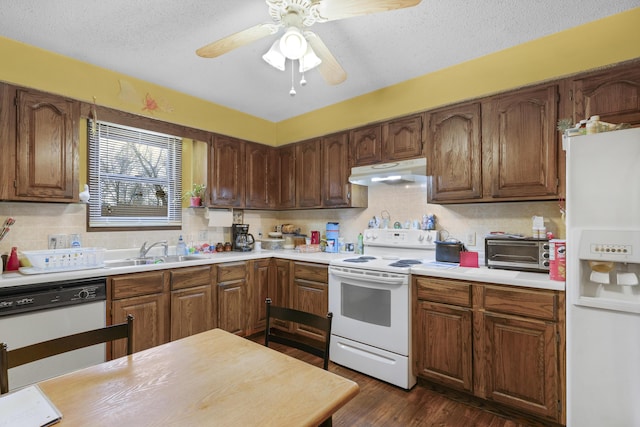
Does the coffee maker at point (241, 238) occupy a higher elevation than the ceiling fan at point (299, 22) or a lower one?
lower

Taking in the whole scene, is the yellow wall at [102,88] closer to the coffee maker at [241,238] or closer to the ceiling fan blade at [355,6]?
the coffee maker at [241,238]

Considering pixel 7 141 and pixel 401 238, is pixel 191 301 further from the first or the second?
pixel 401 238

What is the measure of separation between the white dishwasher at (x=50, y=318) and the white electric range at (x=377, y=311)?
1.83 m

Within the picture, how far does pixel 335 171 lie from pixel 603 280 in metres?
2.38

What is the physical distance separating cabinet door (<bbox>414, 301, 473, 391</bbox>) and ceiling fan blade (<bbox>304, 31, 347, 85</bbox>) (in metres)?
1.75

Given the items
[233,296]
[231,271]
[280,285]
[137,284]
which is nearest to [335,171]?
[280,285]

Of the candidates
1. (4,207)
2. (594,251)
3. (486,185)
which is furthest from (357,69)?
(4,207)

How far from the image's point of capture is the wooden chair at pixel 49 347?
3.44 ft

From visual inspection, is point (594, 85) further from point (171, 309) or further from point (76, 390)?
point (171, 309)

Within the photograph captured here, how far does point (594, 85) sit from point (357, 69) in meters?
1.65

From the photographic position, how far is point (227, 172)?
3.60 metres

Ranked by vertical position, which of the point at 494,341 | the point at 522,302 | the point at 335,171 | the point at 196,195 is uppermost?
the point at 335,171

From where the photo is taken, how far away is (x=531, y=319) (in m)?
1.98

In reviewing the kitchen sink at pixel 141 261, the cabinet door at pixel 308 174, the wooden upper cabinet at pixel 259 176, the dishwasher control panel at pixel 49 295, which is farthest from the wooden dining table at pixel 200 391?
Answer: the wooden upper cabinet at pixel 259 176
